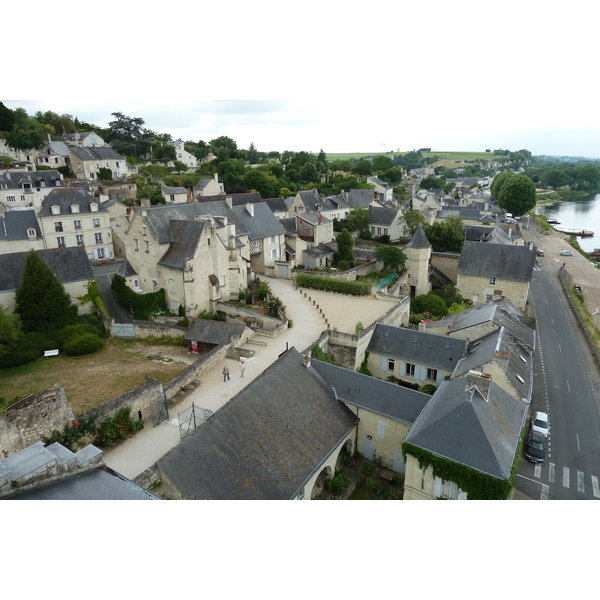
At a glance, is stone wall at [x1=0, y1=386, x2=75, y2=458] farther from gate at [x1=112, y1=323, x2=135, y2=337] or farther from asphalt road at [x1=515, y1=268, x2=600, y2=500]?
asphalt road at [x1=515, y1=268, x2=600, y2=500]

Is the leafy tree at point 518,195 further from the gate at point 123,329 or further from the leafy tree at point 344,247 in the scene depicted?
the gate at point 123,329

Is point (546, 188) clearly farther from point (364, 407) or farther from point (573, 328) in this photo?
point (364, 407)

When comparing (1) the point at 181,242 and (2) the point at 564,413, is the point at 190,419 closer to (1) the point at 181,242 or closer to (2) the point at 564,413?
(1) the point at 181,242

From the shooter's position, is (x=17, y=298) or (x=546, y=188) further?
(x=546, y=188)

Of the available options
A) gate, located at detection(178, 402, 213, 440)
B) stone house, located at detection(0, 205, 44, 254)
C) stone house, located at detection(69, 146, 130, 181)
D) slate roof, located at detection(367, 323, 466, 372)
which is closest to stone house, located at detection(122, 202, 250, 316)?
gate, located at detection(178, 402, 213, 440)

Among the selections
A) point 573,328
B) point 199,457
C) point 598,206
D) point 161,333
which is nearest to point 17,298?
point 161,333

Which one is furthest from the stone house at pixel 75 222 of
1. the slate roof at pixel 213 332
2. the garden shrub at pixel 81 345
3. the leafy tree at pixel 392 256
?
the leafy tree at pixel 392 256
